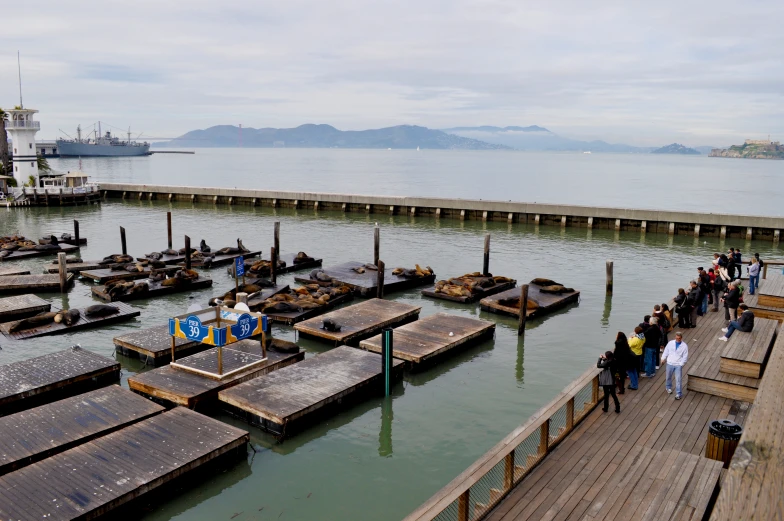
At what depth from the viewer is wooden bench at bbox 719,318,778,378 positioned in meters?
Result: 11.4

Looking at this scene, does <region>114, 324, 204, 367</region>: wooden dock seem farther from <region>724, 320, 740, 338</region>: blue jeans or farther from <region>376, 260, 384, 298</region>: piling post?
<region>724, 320, 740, 338</region>: blue jeans

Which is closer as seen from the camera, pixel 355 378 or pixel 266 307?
pixel 355 378

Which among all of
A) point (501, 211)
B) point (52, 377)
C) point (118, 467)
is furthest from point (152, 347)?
point (501, 211)

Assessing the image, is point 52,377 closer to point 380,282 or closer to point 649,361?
point 380,282

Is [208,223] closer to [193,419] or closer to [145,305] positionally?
[145,305]

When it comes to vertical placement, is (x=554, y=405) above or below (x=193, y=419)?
above

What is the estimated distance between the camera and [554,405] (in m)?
9.56

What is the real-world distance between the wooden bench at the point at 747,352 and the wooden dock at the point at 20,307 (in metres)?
19.3

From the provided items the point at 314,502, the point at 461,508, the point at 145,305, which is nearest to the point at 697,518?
the point at 461,508

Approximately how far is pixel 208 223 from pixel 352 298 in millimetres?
24206

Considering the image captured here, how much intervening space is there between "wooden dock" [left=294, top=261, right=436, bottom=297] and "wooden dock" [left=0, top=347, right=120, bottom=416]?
33.7ft

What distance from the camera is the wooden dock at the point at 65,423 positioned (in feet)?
32.3

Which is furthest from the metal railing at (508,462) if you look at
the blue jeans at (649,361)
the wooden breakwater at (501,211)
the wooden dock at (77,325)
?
the wooden breakwater at (501,211)

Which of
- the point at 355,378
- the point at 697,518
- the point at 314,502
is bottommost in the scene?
the point at 314,502
